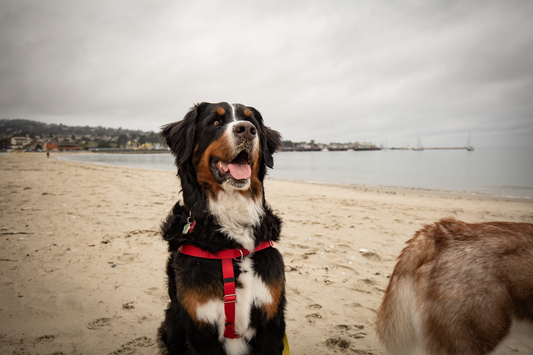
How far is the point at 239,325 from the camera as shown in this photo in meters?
2.02

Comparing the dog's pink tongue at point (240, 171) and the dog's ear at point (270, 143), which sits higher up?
the dog's ear at point (270, 143)

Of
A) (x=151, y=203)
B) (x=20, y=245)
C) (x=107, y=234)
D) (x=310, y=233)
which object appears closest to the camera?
Answer: (x=20, y=245)

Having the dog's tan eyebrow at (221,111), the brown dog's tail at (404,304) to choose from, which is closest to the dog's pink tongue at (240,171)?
the dog's tan eyebrow at (221,111)

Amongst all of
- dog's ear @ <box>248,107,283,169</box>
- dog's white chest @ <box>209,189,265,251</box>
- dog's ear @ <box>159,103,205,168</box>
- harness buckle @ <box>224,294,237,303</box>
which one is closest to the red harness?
harness buckle @ <box>224,294,237,303</box>

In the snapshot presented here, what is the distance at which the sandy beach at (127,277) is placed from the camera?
268 centimetres

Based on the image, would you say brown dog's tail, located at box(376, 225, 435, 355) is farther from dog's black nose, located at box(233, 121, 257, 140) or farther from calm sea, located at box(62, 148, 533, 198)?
calm sea, located at box(62, 148, 533, 198)

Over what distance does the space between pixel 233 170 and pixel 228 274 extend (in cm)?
89

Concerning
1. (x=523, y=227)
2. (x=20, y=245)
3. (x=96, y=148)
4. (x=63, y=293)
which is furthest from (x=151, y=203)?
(x=96, y=148)

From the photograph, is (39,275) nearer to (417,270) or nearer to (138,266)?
(138,266)

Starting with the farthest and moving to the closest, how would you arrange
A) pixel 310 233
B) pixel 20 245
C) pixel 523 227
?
pixel 310 233
pixel 20 245
pixel 523 227

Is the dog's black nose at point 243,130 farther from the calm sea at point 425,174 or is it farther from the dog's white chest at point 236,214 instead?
the calm sea at point 425,174

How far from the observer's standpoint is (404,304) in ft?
6.59

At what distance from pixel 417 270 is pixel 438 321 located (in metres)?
0.34

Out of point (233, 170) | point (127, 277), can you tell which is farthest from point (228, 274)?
point (127, 277)
